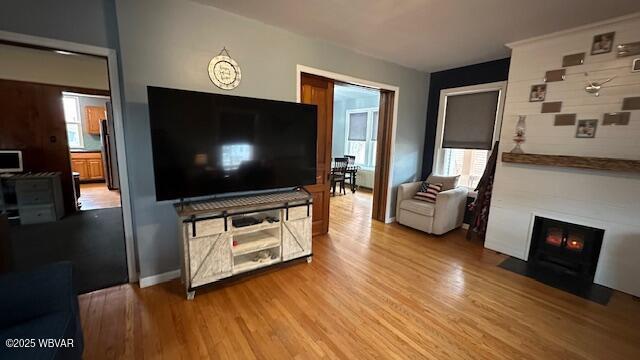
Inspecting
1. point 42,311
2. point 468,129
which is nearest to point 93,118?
point 42,311

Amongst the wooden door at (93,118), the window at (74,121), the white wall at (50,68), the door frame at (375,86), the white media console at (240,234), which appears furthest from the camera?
the wooden door at (93,118)

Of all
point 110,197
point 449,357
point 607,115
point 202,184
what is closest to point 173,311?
point 202,184

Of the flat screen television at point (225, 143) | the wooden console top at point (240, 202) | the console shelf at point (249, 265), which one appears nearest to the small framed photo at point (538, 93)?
the flat screen television at point (225, 143)

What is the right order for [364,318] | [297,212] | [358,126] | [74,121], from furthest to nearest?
[358,126]
[74,121]
[297,212]
[364,318]

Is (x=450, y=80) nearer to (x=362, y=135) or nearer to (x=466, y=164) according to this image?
(x=466, y=164)

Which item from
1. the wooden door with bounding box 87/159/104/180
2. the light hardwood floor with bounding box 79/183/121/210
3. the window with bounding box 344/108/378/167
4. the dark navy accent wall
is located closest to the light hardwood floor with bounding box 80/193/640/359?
the dark navy accent wall

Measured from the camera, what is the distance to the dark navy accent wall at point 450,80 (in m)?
3.60

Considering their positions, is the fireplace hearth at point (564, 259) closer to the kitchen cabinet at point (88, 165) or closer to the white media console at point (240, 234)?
the white media console at point (240, 234)

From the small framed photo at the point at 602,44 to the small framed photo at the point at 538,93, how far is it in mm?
457

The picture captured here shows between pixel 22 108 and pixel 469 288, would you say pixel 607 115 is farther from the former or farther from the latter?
pixel 22 108

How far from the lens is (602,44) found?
8.21ft

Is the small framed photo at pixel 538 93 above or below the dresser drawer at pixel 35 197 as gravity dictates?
above

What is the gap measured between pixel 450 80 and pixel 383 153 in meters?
1.57

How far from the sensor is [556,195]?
288 cm
